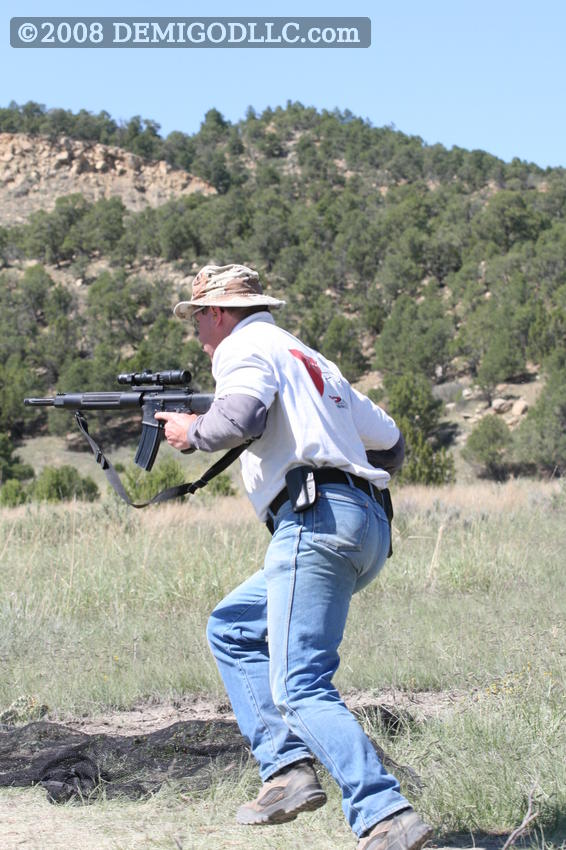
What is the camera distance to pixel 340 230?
56.2 metres

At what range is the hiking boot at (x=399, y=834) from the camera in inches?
104

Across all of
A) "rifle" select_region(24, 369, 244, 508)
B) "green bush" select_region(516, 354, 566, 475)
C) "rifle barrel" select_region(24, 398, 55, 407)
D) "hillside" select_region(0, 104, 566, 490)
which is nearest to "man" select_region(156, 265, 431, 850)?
"rifle" select_region(24, 369, 244, 508)

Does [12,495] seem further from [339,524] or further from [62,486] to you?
[339,524]

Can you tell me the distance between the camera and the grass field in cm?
A: 341

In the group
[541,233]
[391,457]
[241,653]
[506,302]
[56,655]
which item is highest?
[541,233]

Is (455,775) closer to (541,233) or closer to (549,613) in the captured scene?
(549,613)

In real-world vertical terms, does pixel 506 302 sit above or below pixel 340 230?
below

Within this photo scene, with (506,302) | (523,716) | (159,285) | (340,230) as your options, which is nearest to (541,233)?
(506,302)

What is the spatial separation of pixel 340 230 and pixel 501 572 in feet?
163

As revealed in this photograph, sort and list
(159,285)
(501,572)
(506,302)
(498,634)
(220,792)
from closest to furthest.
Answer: (220,792) → (498,634) → (501,572) → (506,302) → (159,285)

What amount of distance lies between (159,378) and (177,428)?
0.56 m

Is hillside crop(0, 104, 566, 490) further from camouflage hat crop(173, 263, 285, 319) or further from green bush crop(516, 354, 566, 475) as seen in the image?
A: camouflage hat crop(173, 263, 285, 319)

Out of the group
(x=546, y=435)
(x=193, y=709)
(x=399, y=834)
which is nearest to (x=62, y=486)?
(x=546, y=435)

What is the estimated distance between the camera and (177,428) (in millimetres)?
3217
